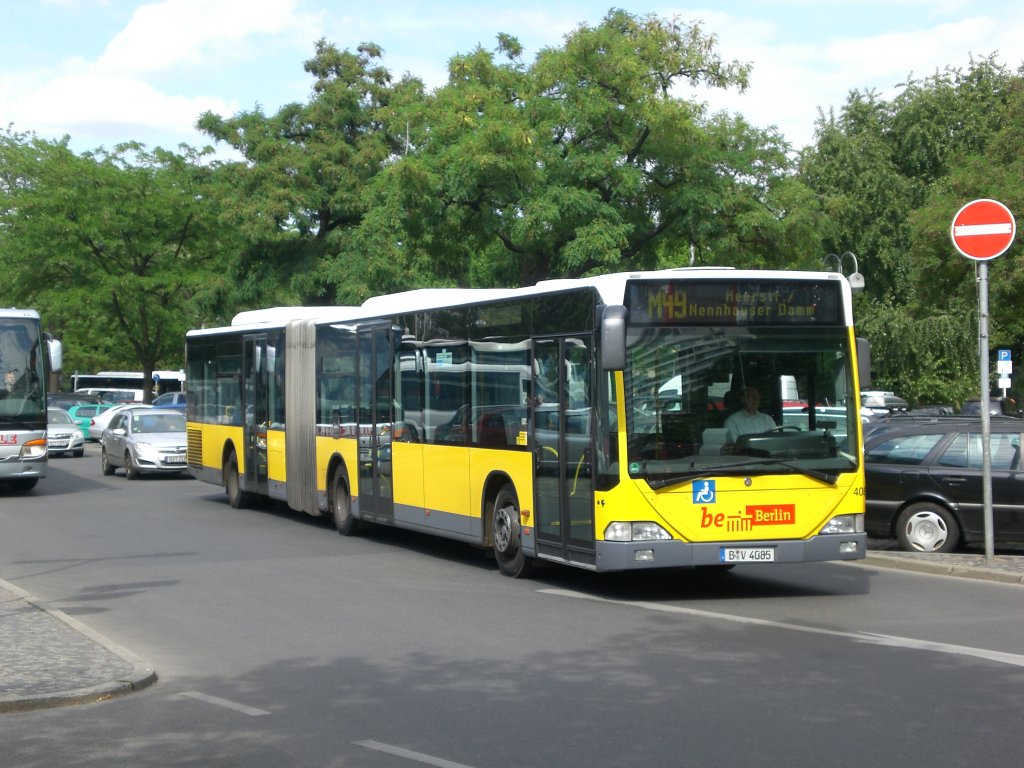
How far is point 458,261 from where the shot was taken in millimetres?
30703

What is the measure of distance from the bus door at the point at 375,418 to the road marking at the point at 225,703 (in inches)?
343

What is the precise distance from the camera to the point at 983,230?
14.1 metres

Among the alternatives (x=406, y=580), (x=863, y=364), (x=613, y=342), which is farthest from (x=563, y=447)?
(x=863, y=364)

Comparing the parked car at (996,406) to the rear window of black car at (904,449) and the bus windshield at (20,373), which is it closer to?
the rear window of black car at (904,449)

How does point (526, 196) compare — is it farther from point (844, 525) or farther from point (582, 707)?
point (582, 707)

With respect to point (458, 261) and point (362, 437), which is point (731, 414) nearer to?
point (362, 437)

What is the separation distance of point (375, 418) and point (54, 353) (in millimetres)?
9755

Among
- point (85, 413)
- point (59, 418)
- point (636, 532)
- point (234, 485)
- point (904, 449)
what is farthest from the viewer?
point (85, 413)

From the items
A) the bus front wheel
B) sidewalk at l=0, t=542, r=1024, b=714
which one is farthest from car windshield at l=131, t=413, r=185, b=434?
sidewalk at l=0, t=542, r=1024, b=714

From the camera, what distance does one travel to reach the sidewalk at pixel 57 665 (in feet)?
26.6

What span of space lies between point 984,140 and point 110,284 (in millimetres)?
32791

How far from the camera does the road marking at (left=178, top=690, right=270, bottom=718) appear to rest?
311 inches

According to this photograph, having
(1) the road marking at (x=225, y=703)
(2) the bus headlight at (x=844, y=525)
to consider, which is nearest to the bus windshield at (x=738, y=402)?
(2) the bus headlight at (x=844, y=525)

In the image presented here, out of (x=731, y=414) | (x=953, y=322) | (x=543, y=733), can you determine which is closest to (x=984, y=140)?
(x=953, y=322)
